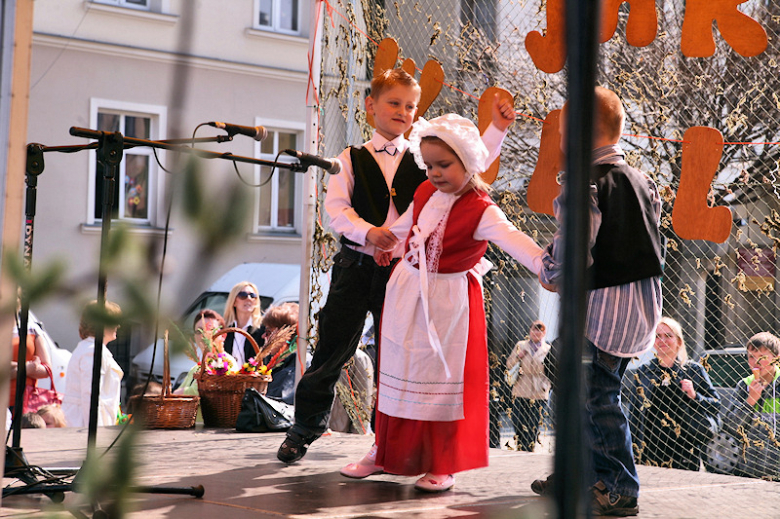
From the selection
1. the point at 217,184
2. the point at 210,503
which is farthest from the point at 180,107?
the point at 210,503

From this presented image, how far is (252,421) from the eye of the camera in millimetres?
3701

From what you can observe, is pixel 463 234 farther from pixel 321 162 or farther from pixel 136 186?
Result: pixel 136 186

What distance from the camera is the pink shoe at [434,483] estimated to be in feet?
7.70

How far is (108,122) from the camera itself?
450 mm

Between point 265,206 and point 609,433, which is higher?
point 265,206

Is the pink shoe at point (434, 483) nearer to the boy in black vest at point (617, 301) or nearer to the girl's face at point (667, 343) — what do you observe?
the boy in black vest at point (617, 301)

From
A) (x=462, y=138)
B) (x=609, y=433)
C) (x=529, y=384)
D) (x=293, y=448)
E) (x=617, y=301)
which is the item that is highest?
(x=462, y=138)

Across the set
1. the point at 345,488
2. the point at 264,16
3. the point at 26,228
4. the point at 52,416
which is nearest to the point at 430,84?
the point at 345,488

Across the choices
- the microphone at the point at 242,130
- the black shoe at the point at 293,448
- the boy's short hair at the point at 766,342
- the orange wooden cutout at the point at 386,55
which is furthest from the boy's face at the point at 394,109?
the microphone at the point at 242,130

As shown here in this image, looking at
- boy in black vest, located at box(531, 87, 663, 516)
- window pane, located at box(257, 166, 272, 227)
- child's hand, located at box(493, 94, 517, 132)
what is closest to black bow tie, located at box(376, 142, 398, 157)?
child's hand, located at box(493, 94, 517, 132)

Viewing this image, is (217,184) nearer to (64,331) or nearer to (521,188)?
(64,331)

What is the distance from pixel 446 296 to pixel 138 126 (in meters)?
2.02

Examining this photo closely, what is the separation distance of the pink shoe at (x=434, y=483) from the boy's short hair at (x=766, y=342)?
171 centimetres

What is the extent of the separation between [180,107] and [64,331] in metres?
0.19
